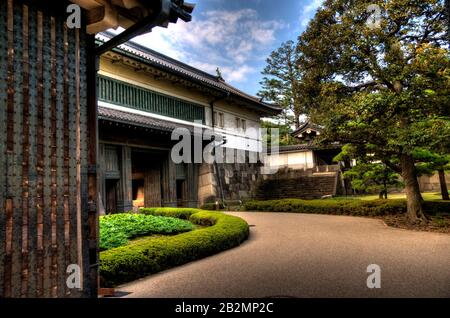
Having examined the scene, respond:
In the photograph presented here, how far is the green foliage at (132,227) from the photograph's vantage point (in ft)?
29.6

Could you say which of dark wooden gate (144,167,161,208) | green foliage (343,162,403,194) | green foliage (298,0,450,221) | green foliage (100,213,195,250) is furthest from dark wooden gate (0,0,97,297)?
green foliage (343,162,403,194)

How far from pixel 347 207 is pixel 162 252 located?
12.7 meters

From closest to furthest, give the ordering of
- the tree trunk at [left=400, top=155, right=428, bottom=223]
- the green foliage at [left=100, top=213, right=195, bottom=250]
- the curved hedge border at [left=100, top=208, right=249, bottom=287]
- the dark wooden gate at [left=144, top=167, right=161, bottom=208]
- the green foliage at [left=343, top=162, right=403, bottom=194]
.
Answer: the curved hedge border at [left=100, top=208, right=249, bottom=287] < the green foliage at [left=100, top=213, right=195, bottom=250] < the tree trunk at [left=400, top=155, right=428, bottom=223] < the green foliage at [left=343, top=162, right=403, bottom=194] < the dark wooden gate at [left=144, top=167, right=161, bottom=208]

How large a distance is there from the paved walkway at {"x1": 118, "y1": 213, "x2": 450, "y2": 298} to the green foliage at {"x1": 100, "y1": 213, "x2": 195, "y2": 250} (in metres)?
2.39

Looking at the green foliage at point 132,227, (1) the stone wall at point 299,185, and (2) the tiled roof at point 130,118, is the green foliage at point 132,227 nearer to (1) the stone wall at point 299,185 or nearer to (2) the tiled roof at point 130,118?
(2) the tiled roof at point 130,118

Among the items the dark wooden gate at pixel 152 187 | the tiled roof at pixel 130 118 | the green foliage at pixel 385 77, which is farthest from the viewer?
the dark wooden gate at pixel 152 187

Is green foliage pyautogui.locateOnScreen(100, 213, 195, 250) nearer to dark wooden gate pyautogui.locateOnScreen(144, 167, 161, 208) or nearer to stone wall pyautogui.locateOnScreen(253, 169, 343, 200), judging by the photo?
dark wooden gate pyautogui.locateOnScreen(144, 167, 161, 208)

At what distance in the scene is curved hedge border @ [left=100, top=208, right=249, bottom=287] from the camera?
6234 millimetres

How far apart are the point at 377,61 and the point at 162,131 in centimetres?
986

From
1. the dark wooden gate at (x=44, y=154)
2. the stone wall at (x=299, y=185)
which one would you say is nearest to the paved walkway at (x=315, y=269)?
the dark wooden gate at (x=44, y=154)

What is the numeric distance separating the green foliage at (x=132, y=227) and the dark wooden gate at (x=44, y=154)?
184 inches

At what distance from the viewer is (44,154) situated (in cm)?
386

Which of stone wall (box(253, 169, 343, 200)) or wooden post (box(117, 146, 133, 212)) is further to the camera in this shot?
stone wall (box(253, 169, 343, 200))
